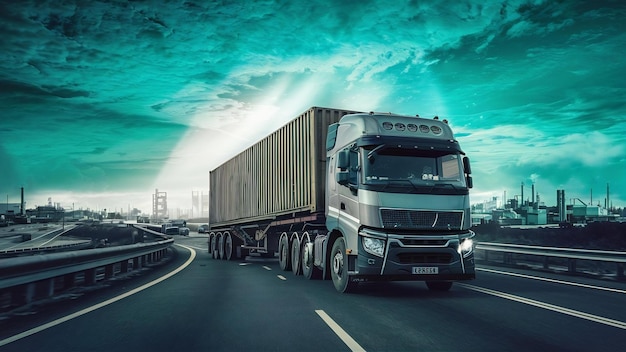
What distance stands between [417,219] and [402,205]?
387 millimetres

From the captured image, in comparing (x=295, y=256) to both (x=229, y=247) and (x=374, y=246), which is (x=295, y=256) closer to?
(x=374, y=246)

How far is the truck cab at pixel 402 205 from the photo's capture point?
32.3 feet

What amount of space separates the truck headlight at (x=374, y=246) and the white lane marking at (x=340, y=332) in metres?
2.12

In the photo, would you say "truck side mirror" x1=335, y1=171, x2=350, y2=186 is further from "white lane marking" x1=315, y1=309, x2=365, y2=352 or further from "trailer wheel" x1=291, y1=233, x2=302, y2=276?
"trailer wheel" x1=291, y1=233, x2=302, y2=276

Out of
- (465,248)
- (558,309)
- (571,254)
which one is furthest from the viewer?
(571,254)

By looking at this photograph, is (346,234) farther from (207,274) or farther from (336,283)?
(207,274)

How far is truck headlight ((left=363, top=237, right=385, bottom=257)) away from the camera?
9.81 metres

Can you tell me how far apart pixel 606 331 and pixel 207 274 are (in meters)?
11.7

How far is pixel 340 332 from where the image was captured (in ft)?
21.4

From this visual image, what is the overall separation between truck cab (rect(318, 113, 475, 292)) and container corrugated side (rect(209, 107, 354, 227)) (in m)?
2.52

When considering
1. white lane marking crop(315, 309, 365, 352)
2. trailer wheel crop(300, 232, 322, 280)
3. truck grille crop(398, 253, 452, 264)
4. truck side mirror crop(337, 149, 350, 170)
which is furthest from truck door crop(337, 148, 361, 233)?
trailer wheel crop(300, 232, 322, 280)

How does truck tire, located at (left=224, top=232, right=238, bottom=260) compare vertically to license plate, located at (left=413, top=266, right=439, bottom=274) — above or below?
below

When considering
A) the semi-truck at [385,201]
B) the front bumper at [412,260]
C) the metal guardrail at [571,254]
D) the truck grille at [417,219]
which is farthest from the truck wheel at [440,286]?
the metal guardrail at [571,254]

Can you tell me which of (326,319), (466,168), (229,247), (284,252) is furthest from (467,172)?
(229,247)
